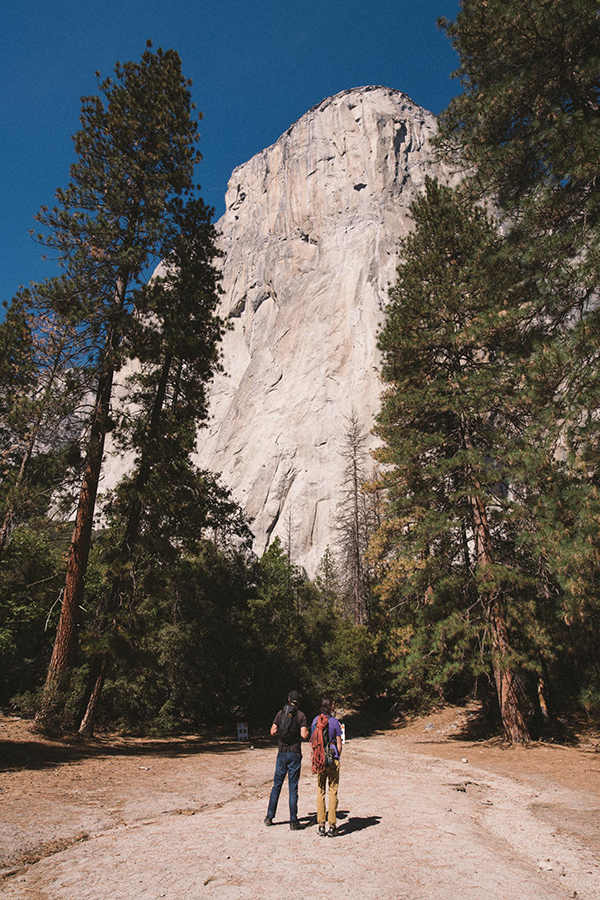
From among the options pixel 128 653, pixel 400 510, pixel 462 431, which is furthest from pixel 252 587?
pixel 462 431

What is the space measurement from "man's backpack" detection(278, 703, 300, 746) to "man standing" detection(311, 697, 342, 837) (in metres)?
0.23

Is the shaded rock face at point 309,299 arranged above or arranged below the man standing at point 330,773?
above

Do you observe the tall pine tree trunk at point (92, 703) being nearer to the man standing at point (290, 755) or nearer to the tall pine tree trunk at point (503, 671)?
the man standing at point (290, 755)

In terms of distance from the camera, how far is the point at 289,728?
206 inches

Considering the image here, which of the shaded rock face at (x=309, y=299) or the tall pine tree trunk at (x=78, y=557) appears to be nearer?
the tall pine tree trunk at (x=78, y=557)

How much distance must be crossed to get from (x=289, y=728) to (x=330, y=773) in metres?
0.58

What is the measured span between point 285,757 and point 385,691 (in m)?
20.1

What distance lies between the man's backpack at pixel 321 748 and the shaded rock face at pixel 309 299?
37318 mm

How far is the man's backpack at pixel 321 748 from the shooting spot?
4918 millimetres

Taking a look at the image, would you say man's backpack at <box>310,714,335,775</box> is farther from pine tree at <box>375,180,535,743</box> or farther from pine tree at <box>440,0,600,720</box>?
pine tree at <box>375,180,535,743</box>

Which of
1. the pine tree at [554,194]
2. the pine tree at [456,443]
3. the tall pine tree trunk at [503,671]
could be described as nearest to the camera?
the pine tree at [554,194]

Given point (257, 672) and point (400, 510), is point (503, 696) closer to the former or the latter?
point (400, 510)

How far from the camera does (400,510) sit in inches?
525

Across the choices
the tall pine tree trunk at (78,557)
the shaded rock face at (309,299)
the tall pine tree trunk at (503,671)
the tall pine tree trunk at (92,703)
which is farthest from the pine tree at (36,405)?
the shaded rock face at (309,299)
